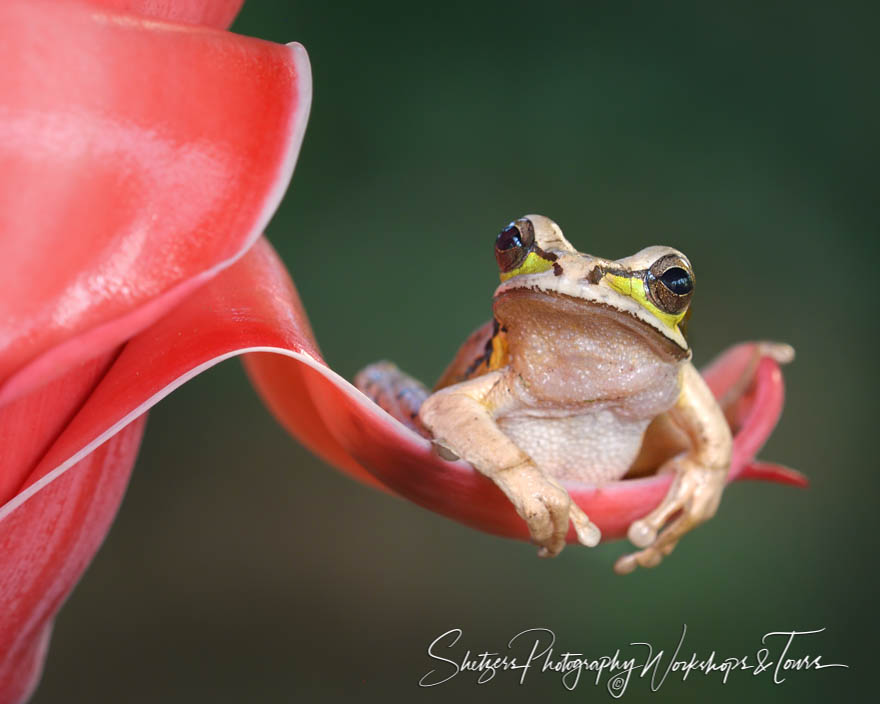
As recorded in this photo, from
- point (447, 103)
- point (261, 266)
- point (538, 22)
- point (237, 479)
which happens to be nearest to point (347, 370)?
point (237, 479)

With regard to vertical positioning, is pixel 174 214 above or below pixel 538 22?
above

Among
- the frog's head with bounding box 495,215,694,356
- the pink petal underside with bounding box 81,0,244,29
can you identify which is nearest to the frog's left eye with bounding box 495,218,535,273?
the frog's head with bounding box 495,215,694,356

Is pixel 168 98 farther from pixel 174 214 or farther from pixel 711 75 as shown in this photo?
pixel 711 75

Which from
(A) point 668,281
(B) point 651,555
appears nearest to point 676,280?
(A) point 668,281

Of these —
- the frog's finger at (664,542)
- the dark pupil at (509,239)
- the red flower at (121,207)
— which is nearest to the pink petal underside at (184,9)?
the red flower at (121,207)

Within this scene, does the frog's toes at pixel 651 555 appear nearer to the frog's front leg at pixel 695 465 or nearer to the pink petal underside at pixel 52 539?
the frog's front leg at pixel 695 465

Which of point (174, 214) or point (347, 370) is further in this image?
point (347, 370)
